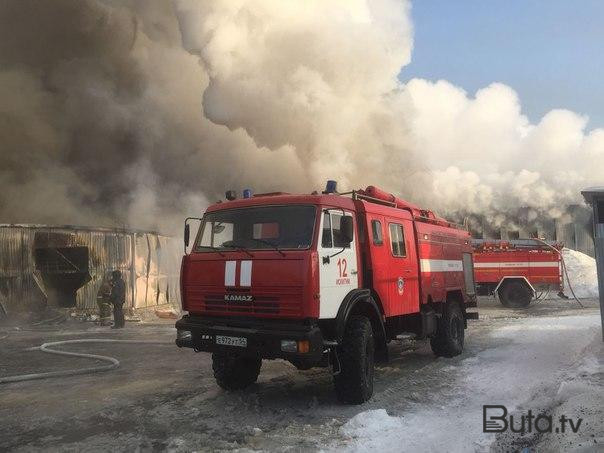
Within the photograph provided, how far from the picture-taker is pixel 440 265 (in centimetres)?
918

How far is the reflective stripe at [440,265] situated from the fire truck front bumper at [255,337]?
3.42m

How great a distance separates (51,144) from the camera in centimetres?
2520

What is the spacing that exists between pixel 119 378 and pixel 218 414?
2.78 m

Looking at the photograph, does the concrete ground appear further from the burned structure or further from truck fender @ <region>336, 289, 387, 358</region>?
the burned structure

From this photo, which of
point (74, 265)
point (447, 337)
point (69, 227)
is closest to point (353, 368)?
point (447, 337)

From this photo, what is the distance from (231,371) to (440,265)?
4418mm

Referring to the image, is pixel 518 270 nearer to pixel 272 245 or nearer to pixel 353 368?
pixel 353 368

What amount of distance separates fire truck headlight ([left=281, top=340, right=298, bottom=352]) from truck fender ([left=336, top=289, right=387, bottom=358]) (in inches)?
20.8

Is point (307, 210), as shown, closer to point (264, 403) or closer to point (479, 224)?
point (264, 403)

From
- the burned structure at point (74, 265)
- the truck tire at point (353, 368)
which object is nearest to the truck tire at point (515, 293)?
the burned structure at point (74, 265)

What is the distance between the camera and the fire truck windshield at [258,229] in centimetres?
586

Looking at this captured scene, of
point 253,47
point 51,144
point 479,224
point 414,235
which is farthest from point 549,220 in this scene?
→ point 51,144

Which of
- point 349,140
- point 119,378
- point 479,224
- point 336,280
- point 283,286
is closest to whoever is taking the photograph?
point 283,286

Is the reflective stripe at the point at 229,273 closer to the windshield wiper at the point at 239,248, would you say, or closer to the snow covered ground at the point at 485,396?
the windshield wiper at the point at 239,248
